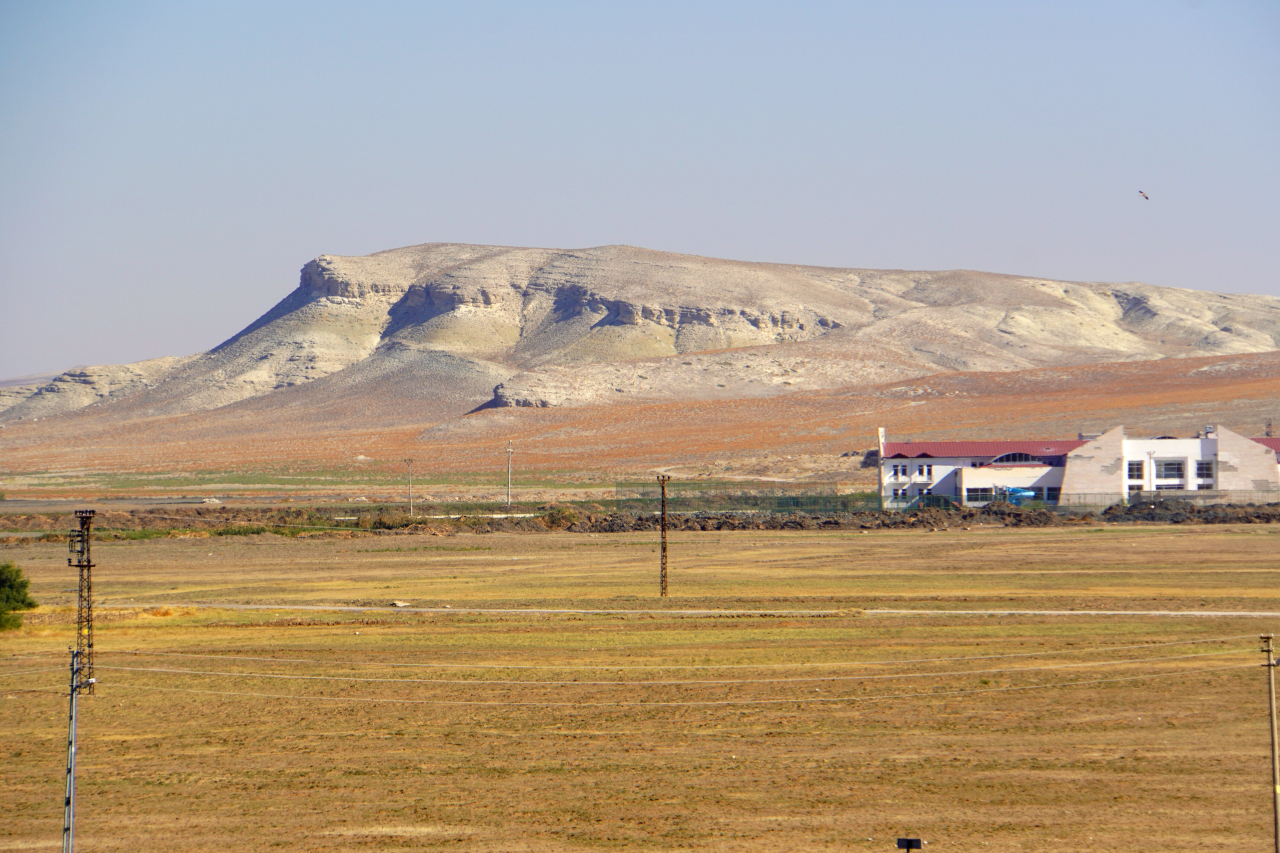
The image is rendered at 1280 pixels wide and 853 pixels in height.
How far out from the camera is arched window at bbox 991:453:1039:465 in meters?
77.6

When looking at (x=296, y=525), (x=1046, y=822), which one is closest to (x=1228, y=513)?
(x=296, y=525)

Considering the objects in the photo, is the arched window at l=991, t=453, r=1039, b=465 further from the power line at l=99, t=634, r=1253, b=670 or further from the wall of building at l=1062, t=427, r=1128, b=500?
the power line at l=99, t=634, r=1253, b=670

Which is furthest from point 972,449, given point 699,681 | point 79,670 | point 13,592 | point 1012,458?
point 79,670

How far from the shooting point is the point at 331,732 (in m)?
21.1

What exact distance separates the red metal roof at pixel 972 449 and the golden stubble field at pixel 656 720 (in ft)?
118

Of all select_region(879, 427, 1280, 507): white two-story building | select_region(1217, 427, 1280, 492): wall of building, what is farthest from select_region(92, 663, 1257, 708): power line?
select_region(1217, 427, 1280, 492): wall of building

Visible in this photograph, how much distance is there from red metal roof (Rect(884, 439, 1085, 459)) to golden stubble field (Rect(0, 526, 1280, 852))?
3607 cm

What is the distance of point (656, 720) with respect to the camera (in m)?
21.5

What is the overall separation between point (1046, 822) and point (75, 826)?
12.5 meters

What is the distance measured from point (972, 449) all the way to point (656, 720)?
60.9 m

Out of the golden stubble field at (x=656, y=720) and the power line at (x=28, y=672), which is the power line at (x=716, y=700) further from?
the power line at (x=28, y=672)

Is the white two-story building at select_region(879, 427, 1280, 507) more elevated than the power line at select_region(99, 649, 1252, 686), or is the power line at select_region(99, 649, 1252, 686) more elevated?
the white two-story building at select_region(879, 427, 1280, 507)

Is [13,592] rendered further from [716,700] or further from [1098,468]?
[1098,468]

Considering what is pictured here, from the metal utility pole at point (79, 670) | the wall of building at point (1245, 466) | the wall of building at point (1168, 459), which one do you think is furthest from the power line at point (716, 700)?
the wall of building at point (1245, 466)
